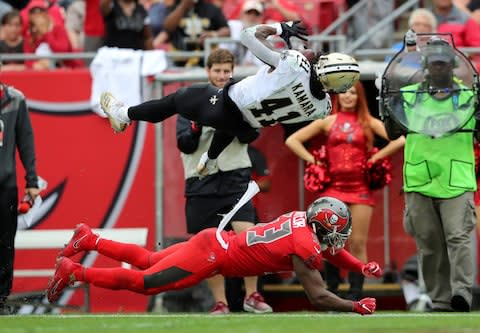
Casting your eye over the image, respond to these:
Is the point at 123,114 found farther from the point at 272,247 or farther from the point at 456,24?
the point at 456,24

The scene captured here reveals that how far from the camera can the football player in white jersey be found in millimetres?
10227

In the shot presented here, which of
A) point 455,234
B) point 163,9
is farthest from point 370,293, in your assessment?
point 163,9

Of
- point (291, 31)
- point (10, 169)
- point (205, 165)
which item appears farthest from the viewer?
point (205, 165)

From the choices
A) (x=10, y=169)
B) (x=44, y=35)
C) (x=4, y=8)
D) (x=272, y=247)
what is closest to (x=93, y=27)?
(x=44, y=35)

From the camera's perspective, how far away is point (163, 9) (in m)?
16.0

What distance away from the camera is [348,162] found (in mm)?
12766

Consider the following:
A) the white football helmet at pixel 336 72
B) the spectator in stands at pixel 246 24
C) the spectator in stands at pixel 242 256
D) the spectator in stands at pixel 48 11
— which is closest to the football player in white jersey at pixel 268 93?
the white football helmet at pixel 336 72

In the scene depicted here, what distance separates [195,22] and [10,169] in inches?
155

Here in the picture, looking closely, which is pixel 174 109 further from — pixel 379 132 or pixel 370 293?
Result: pixel 370 293

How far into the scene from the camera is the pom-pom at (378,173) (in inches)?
504

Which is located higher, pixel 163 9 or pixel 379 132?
pixel 163 9

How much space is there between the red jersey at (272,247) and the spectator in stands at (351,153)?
7.96 feet

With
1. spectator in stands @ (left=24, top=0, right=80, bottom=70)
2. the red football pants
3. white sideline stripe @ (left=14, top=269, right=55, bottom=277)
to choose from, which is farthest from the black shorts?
spectator in stands @ (left=24, top=0, right=80, bottom=70)

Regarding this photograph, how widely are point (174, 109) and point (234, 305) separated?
2.46 meters
